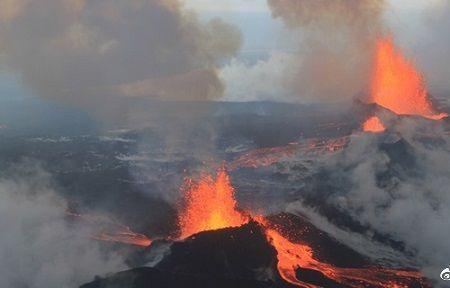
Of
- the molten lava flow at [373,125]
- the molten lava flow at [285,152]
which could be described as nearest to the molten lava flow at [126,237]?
the molten lava flow at [285,152]

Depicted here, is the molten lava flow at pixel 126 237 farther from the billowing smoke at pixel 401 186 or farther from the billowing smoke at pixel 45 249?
the billowing smoke at pixel 401 186

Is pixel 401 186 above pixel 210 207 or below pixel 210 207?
below

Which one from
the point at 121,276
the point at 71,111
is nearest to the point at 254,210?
the point at 121,276

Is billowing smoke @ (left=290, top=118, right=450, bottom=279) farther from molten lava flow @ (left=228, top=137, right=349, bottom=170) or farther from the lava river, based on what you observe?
the lava river

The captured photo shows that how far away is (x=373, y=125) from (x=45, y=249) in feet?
245

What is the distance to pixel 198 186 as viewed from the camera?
101 metres

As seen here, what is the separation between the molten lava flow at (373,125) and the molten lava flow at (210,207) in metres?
34.2

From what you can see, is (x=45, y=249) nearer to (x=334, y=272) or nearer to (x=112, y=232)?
(x=112, y=232)

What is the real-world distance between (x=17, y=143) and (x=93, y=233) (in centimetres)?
7371

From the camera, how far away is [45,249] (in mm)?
71188

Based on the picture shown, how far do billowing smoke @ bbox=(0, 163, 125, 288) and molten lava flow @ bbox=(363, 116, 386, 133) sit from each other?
62947mm

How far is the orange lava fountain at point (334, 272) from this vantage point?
65.8m

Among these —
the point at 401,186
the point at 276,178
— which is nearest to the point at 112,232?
the point at 276,178

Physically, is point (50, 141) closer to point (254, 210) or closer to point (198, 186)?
point (198, 186)
